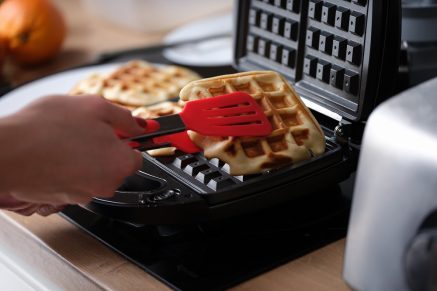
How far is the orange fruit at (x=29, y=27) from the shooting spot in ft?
5.18

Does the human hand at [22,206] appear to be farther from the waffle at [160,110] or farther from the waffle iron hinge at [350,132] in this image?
the waffle iron hinge at [350,132]

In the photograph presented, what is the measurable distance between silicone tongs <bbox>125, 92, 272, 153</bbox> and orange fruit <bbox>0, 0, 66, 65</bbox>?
77 cm

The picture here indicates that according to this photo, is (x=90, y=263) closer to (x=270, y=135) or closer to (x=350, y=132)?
(x=270, y=135)

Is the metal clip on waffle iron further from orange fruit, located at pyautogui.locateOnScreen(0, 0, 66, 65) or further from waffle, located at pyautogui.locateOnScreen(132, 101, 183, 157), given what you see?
orange fruit, located at pyautogui.locateOnScreen(0, 0, 66, 65)

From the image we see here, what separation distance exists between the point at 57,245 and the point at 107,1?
952mm

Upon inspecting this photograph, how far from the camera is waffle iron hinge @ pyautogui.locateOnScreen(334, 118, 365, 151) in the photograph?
1.00 m

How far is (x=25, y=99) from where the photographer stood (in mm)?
Result: 1371

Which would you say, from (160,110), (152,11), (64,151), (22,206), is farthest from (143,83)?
Result: (64,151)

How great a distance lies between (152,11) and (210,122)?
923mm

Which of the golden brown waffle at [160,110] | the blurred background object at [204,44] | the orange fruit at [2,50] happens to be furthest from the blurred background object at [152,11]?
the golden brown waffle at [160,110]

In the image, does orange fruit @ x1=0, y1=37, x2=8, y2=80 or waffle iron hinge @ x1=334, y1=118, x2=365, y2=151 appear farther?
orange fruit @ x1=0, y1=37, x2=8, y2=80

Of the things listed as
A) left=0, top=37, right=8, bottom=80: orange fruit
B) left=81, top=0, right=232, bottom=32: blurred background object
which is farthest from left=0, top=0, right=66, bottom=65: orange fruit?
left=81, top=0, right=232, bottom=32: blurred background object

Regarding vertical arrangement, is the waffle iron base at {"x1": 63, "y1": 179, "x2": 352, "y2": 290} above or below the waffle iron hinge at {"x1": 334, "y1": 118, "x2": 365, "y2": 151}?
below

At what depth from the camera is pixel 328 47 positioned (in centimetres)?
104
